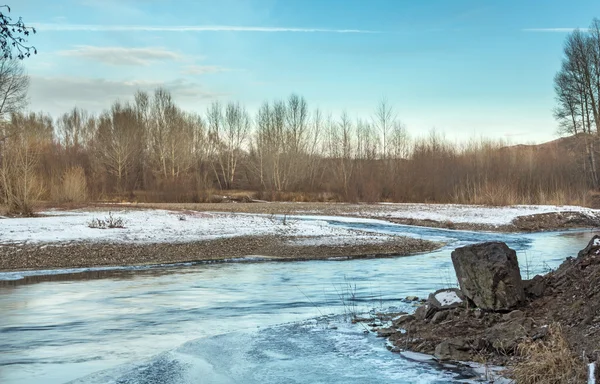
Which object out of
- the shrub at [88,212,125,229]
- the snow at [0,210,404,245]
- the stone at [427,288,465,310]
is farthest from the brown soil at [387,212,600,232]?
the stone at [427,288,465,310]

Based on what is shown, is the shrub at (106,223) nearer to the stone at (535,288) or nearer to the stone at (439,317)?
the stone at (439,317)

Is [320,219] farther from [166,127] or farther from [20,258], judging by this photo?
[166,127]

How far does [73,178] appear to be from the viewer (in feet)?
165

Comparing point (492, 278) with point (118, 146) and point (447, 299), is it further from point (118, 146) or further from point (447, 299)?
point (118, 146)

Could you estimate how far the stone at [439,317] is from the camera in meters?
9.31

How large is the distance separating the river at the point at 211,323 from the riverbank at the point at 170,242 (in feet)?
6.03

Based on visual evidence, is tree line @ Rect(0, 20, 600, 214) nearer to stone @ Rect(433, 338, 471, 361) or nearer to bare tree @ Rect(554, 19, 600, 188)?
bare tree @ Rect(554, 19, 600, 188)

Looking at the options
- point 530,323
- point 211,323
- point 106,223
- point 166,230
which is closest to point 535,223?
point 166,230

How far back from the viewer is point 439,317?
9344 millimetres

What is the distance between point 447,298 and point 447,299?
3 centimetres

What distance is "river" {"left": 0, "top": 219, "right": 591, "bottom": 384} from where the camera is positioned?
789 centimetres

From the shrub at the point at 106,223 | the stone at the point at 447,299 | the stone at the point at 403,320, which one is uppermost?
the shrub at the point at 106,223

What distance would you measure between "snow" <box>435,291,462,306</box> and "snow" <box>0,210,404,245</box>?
15.9 metres

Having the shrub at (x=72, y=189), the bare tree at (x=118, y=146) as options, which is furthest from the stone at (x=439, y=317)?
the bare tree at (x=118, y=146)
